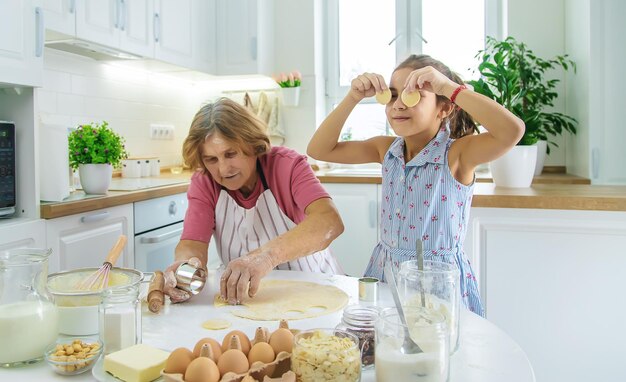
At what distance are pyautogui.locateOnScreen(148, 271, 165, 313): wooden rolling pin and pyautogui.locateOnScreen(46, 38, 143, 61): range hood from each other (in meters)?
1.72

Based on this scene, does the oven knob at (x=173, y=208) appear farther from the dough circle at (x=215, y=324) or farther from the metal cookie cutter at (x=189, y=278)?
the dough circle at (x=215, y=324)

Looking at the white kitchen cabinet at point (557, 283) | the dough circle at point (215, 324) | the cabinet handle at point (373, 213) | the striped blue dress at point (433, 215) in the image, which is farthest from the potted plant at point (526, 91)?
the dough circle at point (215, 324)

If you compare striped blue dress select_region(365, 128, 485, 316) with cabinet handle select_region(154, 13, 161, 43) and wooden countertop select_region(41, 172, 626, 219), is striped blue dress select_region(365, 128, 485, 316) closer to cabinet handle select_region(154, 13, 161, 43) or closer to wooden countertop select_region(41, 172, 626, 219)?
wooden countertop select_region(41, 172, 626, 219)

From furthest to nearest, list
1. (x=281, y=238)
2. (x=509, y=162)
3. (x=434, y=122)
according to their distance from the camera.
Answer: (x=509, y=162)
(x=434, y=122)
(x=281, y=238)

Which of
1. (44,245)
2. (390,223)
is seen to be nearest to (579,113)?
(390,223)

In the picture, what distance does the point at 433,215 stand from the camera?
149cm

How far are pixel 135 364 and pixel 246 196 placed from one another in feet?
3.16

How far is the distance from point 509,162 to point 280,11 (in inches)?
82.1

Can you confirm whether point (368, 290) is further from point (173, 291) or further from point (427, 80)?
point (427, 80)

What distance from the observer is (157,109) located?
3.48 metres

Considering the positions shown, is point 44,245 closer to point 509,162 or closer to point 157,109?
point 157,109

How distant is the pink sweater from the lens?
153 cm

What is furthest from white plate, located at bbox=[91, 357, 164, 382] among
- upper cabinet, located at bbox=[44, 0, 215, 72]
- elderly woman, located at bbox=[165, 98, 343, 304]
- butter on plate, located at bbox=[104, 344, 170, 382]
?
upper cabinet, located at bbox=[44, 0, 215, 72]

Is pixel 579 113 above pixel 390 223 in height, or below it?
above
